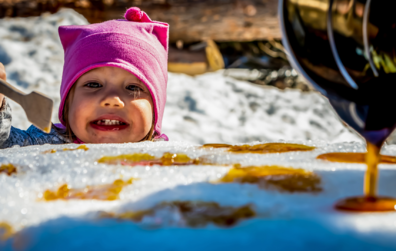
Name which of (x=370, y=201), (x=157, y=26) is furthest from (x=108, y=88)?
(x=370, y=201)

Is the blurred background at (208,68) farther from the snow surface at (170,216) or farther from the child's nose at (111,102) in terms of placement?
the snow surface at (170,216)

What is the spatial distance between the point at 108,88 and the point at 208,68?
6.39ft

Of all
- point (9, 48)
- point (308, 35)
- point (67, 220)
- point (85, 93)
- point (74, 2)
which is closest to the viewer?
point (67, 220)

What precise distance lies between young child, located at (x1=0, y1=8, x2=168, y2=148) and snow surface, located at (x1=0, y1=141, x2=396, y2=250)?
2.41 ft

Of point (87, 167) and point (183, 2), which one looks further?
point (183, 2)

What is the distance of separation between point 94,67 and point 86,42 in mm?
144

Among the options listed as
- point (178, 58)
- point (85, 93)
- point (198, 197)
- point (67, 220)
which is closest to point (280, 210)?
point (198, 197)

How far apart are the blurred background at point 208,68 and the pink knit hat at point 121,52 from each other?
48 cm

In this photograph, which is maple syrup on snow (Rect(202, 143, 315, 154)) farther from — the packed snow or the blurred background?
the blurred background

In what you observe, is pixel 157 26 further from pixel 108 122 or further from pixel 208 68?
pixel 208 68

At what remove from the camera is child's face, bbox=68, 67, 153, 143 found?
4.20 ft

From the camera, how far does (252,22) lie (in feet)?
10.4

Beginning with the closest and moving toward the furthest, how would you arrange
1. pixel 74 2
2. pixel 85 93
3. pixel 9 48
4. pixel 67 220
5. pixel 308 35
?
1. pixel 67 220
2. pixel 308 35
3. pixel 85 93
4. pixel 9 48
5. pixel 74 2

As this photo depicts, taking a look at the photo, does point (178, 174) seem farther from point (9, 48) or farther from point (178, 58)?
point (178, 58)
